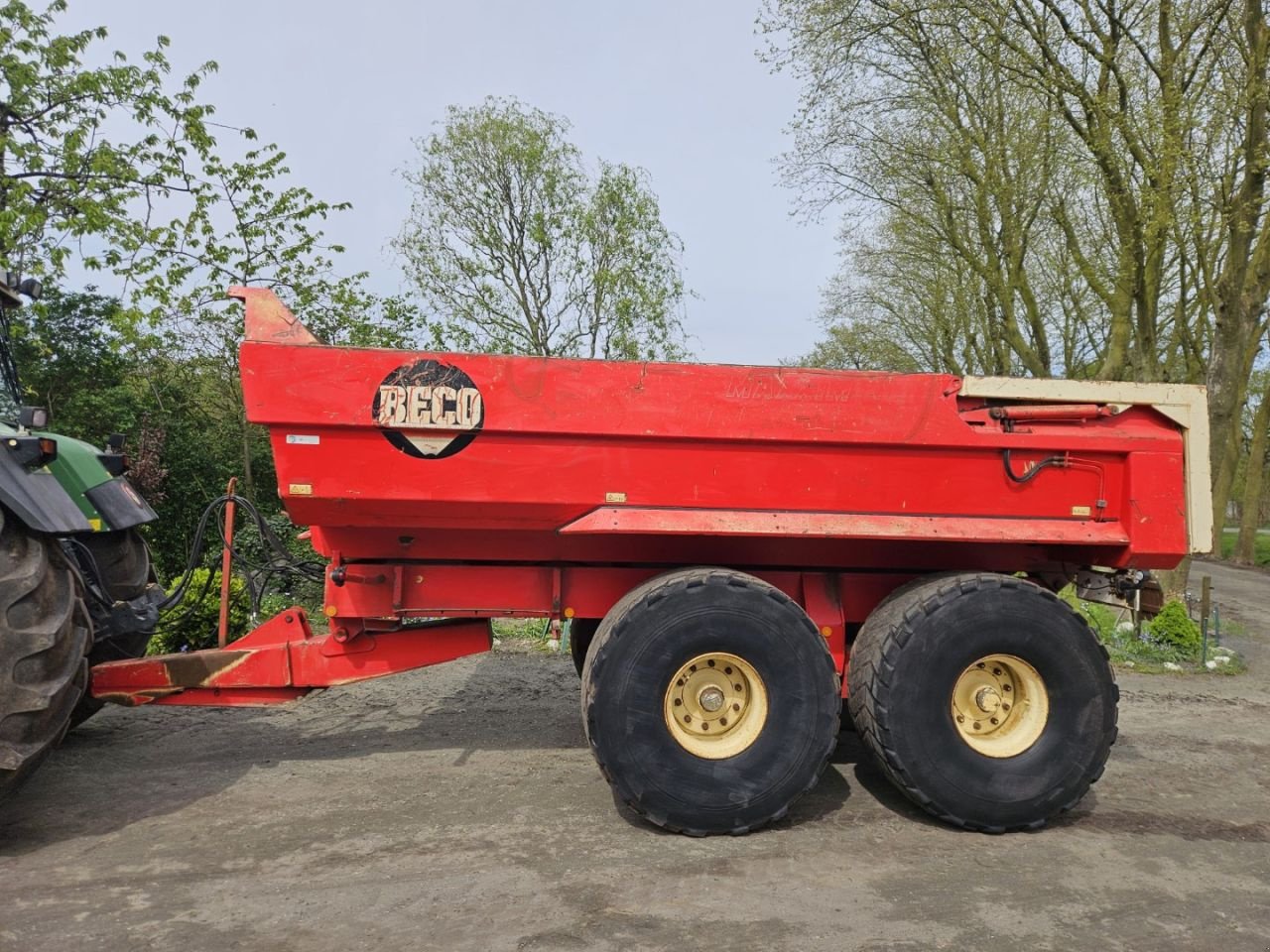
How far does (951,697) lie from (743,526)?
123 cm

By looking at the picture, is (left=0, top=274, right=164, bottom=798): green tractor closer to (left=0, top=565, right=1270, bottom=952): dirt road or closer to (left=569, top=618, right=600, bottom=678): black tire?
(left=0, top=565, right=1270, bottom=952): dirt road

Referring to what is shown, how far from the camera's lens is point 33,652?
11.3 feet

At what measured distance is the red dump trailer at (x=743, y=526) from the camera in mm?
3783

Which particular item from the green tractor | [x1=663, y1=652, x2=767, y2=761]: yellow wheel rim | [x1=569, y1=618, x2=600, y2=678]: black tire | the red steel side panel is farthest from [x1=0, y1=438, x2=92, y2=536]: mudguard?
[x1=663, y1=652, x2=767, y2=761]: yellow wheel rim

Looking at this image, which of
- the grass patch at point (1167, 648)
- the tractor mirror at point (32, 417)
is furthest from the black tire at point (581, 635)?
the grass patch at point (1167, 648)

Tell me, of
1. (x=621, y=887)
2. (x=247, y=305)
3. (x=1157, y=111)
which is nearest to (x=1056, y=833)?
(x=621, y=887)

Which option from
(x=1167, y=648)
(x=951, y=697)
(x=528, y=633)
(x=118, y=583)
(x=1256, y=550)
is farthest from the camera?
(x=1256, y=550)

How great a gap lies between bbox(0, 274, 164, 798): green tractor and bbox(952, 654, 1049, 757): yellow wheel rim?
3901 millimetres

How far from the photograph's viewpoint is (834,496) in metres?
4.02

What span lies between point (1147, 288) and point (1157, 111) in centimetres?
253

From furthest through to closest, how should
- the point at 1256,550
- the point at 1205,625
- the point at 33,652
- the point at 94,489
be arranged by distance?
the point at 1256,550 < the point at 1205,625 < the point at 94,489 < the point at 33,652

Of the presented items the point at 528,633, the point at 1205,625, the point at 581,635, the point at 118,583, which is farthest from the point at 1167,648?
the point at 118,583

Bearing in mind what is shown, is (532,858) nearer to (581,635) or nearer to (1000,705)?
(581,635)

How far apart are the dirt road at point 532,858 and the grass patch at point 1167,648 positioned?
9.40 ft
